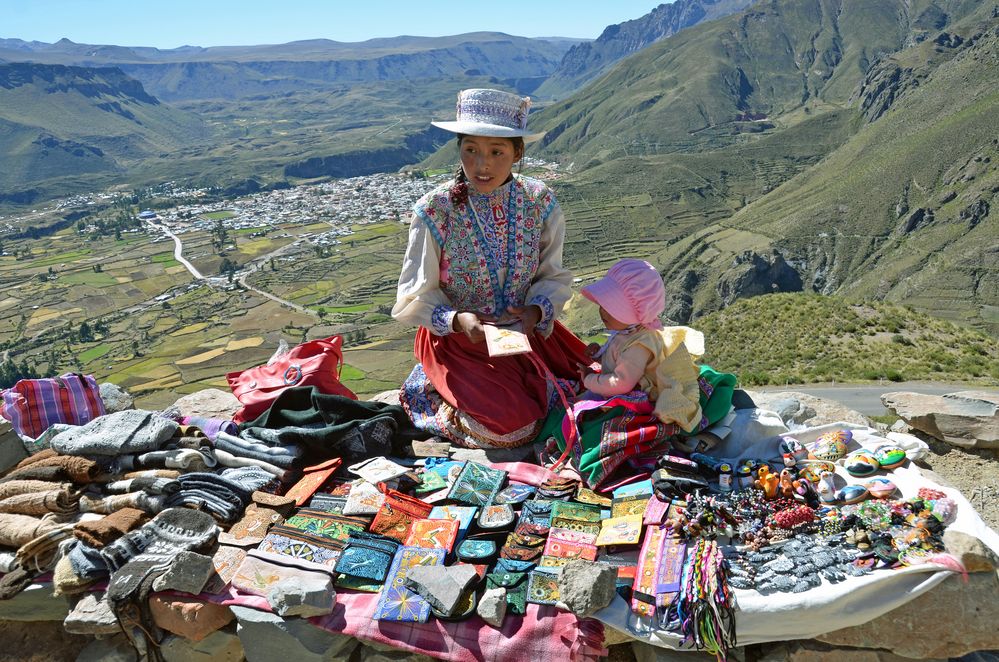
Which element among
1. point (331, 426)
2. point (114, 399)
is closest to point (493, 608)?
point (331, 426)

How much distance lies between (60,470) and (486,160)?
3147 millimetres

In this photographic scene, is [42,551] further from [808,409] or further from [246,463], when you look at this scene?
[808,409]

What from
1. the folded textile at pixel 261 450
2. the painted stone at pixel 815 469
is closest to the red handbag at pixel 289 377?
the folded textile at pixel 261 450

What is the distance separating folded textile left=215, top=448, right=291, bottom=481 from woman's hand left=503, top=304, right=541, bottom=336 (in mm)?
1674

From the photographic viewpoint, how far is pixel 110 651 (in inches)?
131

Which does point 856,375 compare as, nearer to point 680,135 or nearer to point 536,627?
point 536,627

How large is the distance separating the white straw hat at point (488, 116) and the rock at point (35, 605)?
3.20 m

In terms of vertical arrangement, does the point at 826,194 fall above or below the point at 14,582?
below

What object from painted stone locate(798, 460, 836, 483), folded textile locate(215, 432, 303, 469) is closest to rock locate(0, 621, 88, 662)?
folded textile locate(215, 432, 303, 469)

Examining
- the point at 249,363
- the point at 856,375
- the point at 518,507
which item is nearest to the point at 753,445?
the point at 518,507

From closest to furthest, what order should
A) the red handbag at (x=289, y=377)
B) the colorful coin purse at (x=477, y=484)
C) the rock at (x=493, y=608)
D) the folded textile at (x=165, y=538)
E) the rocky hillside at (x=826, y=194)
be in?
the rock at (x=493, y=608), the folded textile at (x=165, y=538), the colorful coin purse at (x=477, y=484), the red handbag at (x=289, y=377), the rocky hillside at (x=826, y=194)

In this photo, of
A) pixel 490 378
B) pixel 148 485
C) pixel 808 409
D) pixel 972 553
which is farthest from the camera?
pixel 808 409

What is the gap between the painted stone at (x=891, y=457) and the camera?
11.7ft

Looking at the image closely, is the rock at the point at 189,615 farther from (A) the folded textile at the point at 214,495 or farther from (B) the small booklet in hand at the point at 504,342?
(B) the small booklet in hand at the point at 504,342
